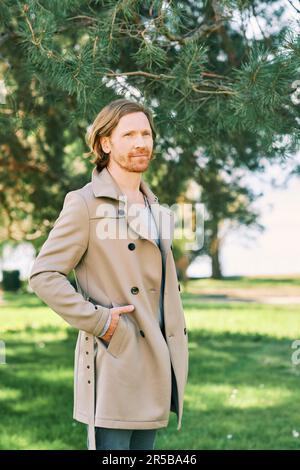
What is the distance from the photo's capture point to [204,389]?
23.3 feet

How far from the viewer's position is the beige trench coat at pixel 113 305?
9.17ft

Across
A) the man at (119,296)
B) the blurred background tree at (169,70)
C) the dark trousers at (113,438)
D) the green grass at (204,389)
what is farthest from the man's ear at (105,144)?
the green grass at (204,389)

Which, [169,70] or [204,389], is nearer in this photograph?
[169,70]

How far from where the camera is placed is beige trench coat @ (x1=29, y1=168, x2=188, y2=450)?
2795mm

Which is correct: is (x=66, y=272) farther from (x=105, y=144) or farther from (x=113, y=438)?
(x=113, y=438)

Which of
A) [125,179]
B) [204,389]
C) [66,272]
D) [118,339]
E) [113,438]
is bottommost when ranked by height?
[204,389]

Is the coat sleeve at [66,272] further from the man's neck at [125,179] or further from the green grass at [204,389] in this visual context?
the green grass at [204,389]

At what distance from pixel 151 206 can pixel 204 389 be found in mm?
4410

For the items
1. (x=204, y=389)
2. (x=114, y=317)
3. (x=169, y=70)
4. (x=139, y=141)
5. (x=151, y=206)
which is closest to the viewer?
(x=114, y=317)

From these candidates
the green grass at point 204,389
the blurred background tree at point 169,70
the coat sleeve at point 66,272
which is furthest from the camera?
the green grass at point 204,389

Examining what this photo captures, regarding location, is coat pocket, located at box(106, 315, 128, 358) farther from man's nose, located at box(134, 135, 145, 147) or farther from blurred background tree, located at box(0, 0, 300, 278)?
blurred background tree, located at box(0, 0, 300, 278)

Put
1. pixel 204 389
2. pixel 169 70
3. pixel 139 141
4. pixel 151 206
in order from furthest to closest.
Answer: pixel 204 389
pixel 169 70
pixel 151 206
pixel 139 141

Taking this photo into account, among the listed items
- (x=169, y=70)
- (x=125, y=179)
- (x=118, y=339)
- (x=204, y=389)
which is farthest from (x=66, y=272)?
(x=204, y=389)
